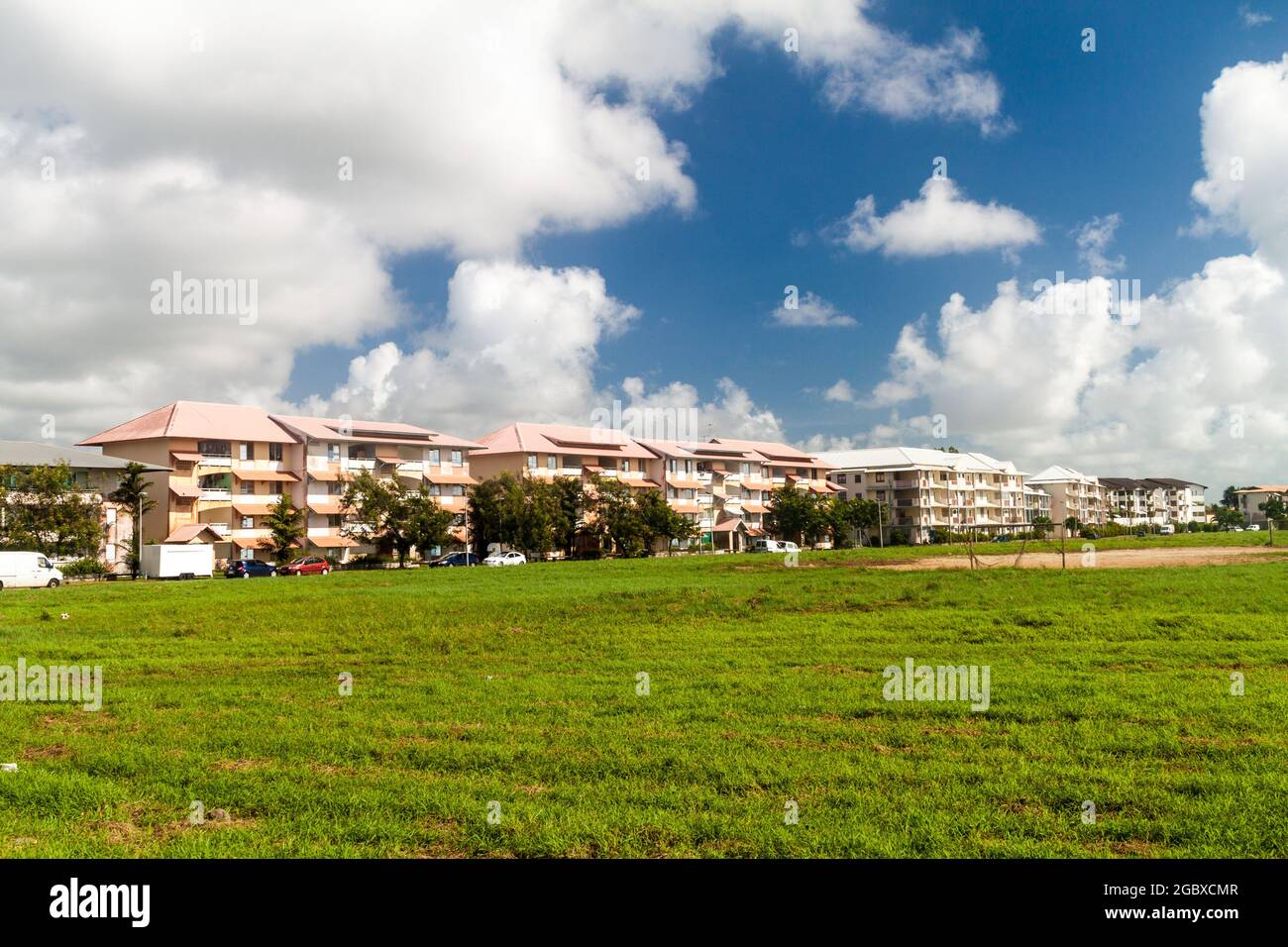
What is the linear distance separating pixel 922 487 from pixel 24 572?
108 meters

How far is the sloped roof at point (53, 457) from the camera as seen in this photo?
58.6 m

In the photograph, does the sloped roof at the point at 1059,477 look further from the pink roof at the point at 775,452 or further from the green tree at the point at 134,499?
the green tree at the point at 134,499

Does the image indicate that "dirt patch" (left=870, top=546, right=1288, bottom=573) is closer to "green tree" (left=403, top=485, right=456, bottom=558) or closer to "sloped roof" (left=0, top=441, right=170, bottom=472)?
"green tree" (left=403, top=485, right=456, bottom=558)

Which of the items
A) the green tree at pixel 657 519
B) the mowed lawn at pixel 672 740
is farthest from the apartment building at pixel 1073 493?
the mowed lawn at pixel 672 740

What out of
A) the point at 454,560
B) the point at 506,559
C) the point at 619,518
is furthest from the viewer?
the point at 619,518

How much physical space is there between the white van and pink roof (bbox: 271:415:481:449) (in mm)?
28723

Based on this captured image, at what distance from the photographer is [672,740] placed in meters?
9.69

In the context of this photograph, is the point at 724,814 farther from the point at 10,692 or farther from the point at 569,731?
the point at 10,692

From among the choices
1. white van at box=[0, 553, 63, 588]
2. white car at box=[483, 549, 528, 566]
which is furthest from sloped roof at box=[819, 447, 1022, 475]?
white van at box=[0, 553, 63, 588]

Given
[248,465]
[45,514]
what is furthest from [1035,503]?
[45,514]

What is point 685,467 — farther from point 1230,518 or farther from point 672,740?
point 1230,518

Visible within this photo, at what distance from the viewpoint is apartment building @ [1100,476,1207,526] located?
177125 millimetres

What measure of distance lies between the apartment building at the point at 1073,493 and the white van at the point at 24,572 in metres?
149
